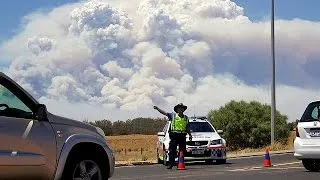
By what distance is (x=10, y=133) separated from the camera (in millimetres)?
9016

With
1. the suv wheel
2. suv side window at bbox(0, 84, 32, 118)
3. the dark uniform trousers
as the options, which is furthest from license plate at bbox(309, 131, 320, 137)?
suv side window at bbox(0, 84, 32, 118)

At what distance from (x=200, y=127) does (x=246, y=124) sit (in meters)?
28.8

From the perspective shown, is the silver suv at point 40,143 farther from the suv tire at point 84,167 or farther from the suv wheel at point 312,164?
the suv wheel at point 312,164

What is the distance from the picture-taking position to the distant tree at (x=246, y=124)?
50812 millimetres

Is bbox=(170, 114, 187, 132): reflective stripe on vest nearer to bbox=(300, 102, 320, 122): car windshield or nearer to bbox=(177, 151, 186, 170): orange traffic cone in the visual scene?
bbox=(177, 151, 186, 170): orange traffic cone

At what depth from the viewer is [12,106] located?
9422 mm

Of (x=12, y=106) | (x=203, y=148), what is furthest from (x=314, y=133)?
(x=12, y=106)

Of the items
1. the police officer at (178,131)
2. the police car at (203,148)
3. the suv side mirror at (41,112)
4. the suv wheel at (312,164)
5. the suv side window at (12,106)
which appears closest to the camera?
the suv side window at (12,106)

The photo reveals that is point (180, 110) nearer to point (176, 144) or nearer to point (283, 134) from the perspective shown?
point (176, 144)

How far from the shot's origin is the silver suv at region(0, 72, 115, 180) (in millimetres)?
9047

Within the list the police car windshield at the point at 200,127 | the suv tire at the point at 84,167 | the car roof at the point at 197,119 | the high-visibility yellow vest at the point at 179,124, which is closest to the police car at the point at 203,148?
the police car windshield at the point at 200,127

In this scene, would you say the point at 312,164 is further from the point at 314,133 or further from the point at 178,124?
the point at 178,124

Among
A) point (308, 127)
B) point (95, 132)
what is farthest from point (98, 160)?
point (308, 127)

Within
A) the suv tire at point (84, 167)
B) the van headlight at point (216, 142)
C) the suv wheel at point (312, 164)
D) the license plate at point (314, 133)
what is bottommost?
the suv wheel at point (312, 164)
